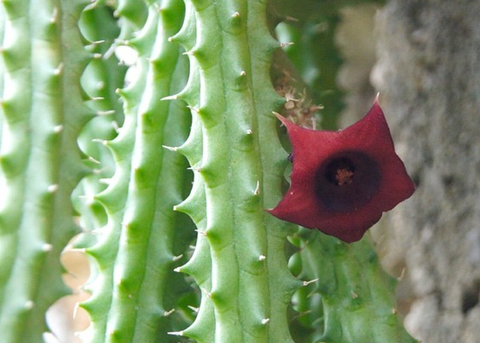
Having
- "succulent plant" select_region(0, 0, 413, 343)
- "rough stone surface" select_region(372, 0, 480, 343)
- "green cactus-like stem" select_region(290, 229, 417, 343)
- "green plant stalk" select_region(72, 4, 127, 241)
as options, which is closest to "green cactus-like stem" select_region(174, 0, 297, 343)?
"succulent plant" select_region(0, 0, 413, 343)

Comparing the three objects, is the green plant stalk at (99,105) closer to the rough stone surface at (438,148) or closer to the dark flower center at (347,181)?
the dark flower center at (347,181)

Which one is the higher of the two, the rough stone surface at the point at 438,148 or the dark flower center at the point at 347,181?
the dark flower center at the point at 347,181

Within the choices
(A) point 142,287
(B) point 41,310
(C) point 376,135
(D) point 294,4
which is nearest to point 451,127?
(D) point 294,4

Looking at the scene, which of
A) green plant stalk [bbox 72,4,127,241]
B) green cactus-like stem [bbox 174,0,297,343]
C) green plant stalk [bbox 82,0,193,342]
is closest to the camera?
green cactus-like stem [bbox 174,0,297,343]

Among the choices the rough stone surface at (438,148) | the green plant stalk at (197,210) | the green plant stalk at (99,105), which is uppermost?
the green plant stalk at (197,210)

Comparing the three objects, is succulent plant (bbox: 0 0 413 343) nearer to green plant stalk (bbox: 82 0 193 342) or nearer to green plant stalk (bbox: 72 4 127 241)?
green plant stalk (bbox: 82 0 193 342)

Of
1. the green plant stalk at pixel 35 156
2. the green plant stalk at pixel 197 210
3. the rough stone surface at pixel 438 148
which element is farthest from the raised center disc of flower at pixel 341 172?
the rough stone surface at pixel 438 148

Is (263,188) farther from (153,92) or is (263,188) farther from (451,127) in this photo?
(451,127)
